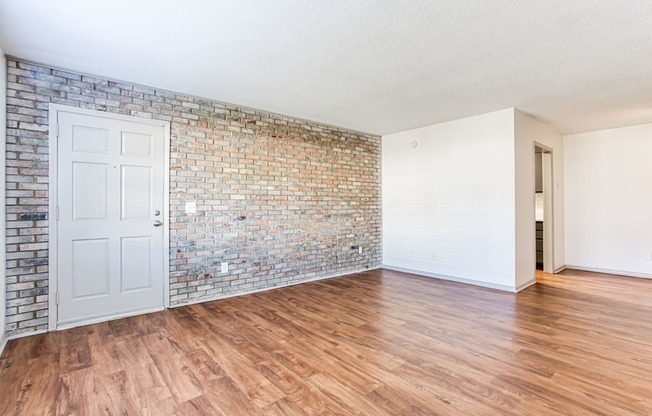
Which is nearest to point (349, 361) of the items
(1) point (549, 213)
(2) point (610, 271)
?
(1) point (549, 213)

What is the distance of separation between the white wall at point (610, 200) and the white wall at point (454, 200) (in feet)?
6.37

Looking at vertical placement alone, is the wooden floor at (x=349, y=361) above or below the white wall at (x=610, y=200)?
below

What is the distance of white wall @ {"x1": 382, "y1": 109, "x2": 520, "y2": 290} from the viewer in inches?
175

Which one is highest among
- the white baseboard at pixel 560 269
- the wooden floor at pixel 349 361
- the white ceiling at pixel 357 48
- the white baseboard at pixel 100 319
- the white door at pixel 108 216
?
the white ceiling at pixel 357 48

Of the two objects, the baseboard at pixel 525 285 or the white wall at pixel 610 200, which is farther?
the white wall at pixel 610 200

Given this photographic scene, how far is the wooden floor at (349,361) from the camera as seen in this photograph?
1928 millimetres

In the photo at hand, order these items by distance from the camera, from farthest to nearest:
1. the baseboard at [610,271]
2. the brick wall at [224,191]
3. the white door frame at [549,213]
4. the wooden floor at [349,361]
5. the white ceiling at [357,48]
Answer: the white door frame at [549,213] → the baseboard at [610,271] → the brick wall at [224,191] → the white ceiling at [357,48] → the wooden floor at [349,361]

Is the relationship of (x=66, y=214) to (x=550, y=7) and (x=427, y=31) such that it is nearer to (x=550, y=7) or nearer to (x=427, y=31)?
(x=427, y=31)

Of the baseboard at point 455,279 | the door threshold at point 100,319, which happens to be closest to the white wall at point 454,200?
the baseboard at point 455,279

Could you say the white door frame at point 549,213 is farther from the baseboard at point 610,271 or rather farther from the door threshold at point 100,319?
the door threshold at point 100,319

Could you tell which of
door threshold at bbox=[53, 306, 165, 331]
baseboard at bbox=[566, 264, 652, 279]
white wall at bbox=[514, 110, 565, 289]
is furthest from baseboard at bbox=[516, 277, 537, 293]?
door threshold at bbox=[53, 306, 165, 331]

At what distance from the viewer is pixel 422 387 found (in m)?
2.09

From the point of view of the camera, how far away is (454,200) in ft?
16.5

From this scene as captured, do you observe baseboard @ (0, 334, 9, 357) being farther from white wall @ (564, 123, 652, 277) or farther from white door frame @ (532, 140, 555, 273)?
white wall @ (564, 123, 652, 277)
